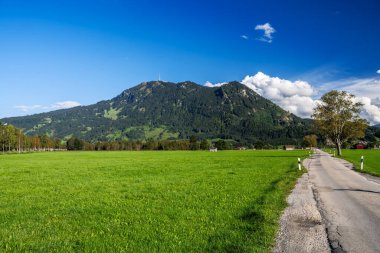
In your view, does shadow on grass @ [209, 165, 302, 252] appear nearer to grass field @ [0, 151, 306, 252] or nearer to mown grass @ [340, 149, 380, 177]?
grass field @ [0, 151, 306, 252]

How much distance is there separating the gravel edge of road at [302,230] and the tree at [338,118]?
2852 inches

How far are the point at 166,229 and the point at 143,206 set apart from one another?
4801 millimetres

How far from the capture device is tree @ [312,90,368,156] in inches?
3238

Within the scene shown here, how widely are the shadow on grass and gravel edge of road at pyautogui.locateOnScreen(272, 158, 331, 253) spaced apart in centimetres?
32

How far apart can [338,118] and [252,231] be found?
260ft

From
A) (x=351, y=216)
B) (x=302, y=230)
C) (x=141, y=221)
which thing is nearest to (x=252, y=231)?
(x=302, y=230)

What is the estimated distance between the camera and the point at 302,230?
11648 mm

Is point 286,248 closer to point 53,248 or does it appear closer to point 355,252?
point 355,252

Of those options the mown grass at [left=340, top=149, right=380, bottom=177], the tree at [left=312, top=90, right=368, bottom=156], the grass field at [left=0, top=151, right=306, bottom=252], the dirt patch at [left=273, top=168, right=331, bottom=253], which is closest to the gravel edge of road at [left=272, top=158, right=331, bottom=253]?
the dirt patch at [left=273, top=168, right=331, bottom=253]

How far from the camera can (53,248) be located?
9789 mm

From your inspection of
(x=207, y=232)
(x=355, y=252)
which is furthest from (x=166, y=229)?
(x=355, y=252)

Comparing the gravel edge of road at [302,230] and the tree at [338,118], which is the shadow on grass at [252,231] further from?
the tree at [338,118]

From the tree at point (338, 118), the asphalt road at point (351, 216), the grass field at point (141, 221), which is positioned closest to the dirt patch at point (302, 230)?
the asphalt road at point (351, 216)

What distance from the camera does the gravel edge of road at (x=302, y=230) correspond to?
31.9 ft
